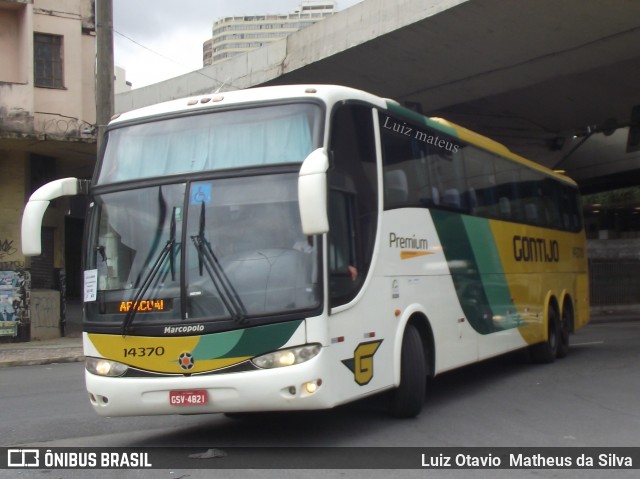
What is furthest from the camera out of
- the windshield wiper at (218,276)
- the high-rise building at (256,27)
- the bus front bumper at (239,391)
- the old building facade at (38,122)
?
the high-rise building at (256,27)

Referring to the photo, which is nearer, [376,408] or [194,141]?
[194,141]

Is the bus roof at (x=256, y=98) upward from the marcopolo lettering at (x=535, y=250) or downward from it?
upward

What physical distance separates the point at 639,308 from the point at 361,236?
→ 28.3 meters

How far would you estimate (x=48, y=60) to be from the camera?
69.1ft

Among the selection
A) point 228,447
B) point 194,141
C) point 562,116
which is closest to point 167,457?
point 228,447

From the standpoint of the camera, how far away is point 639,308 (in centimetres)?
3262

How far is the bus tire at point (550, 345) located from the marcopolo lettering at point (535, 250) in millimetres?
987

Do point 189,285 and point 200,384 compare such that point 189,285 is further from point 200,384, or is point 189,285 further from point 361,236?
point 361,236

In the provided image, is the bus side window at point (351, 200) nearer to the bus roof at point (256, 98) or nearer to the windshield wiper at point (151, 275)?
the bus roof at point (256, 98)

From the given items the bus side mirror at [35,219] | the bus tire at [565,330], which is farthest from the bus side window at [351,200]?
the bus tire at [565,330]

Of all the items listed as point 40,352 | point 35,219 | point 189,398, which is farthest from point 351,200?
point 40,352

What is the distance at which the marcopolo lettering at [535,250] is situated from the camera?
1274cm

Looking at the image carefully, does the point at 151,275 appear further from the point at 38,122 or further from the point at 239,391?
the point at 38,122

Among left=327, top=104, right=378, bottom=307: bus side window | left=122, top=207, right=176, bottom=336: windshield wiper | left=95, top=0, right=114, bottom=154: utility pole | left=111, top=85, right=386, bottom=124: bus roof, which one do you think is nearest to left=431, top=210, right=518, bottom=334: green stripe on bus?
left=327, top=104, right=378, bottom=307: bus side window
